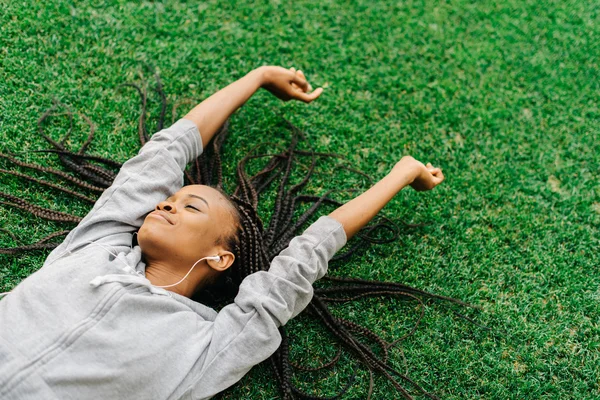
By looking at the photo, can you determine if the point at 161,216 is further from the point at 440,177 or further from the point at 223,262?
the point at 440,177

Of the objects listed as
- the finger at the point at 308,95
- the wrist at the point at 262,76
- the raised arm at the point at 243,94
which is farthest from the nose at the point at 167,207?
the finger at the point at 308,95

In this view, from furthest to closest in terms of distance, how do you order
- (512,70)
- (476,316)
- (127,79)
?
(512,70), (127,79), (476,316)

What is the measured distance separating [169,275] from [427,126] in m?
1.85

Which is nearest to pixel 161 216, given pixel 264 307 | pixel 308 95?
pixel 264 307

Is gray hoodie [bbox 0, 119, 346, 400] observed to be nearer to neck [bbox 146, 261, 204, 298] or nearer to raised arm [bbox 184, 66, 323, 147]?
neck [bbox 146, 261, 204, 298]

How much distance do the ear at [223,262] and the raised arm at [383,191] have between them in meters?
0.51

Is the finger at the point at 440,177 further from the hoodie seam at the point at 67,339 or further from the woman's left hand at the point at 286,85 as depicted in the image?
the hoodie seam at the point at 67,339

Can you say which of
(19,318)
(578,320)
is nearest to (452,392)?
(578,320)

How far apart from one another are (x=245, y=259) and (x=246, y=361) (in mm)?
502

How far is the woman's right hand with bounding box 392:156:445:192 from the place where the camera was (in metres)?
2.67

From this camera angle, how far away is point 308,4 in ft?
11.9

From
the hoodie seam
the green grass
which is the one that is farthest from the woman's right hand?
the hoodie seam

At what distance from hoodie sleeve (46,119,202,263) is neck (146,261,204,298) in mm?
180

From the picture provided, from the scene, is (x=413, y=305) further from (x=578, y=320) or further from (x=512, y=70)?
(x=512, y=70)
